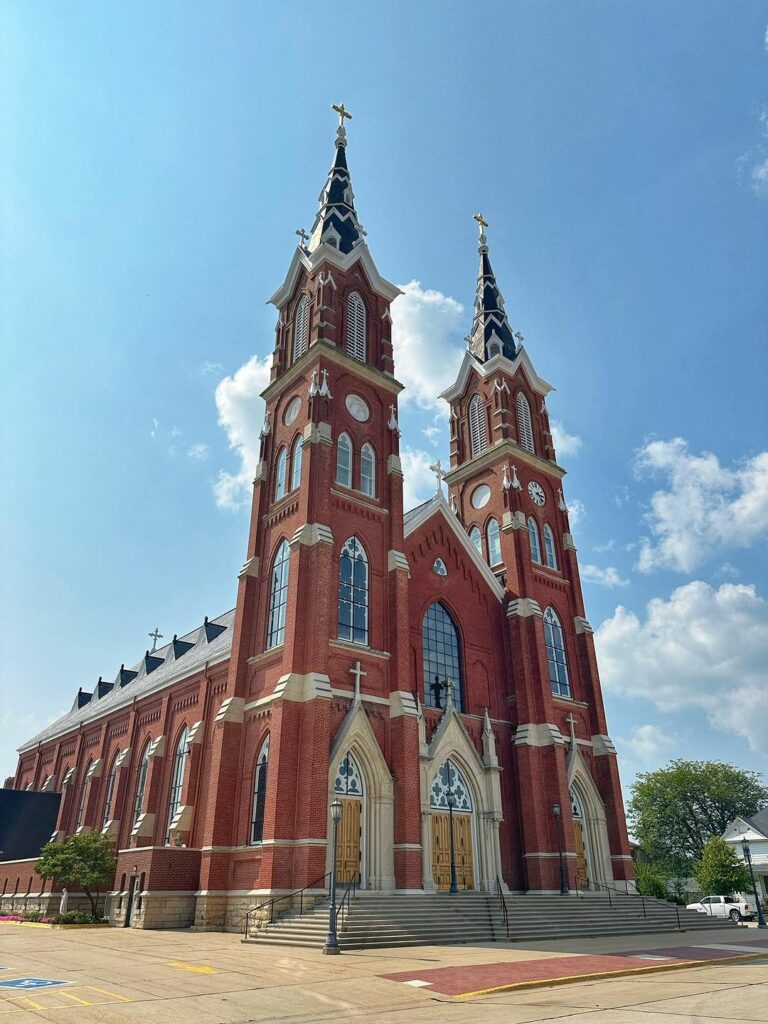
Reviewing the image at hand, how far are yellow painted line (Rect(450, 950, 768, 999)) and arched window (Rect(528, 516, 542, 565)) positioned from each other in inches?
824

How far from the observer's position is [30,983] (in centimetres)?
1184

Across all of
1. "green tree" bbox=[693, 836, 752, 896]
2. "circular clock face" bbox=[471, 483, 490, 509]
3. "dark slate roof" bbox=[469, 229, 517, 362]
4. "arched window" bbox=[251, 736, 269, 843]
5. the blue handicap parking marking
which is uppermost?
"dark slate roof" bbox=[469, 229, 517, 362]

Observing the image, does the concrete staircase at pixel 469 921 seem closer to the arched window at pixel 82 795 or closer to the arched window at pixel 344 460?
the arched window at pixel 344 460

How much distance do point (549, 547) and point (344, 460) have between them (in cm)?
1279

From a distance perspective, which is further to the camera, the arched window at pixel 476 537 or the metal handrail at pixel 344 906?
the arched window at pixel 476 537

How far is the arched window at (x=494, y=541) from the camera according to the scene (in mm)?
35969

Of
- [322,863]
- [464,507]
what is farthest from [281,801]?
[464,507]

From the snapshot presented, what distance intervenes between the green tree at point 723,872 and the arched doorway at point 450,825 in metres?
29.1

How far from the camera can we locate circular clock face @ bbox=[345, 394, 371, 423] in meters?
31.4

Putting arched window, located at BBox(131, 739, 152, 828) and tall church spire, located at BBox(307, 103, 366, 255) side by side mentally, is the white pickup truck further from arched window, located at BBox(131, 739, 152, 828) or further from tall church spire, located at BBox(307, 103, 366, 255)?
tall church spire, located at BBox(307, 103, 366, 255)

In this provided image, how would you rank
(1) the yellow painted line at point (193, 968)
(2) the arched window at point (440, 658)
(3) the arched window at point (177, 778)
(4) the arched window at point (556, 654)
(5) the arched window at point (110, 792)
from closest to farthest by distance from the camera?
1. (1) the yellow painted line at point (193, 968)
2. (2) the arched window at point (440, 658)
3. (3) the arched window at point (177, 778)
4. (4) the arched window at point (556, 654)
5. (5) the arched window at point (110, 792)

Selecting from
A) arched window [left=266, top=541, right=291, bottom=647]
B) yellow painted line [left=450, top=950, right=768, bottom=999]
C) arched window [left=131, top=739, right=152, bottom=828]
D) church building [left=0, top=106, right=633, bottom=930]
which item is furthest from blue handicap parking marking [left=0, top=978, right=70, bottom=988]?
arched window [left=131, top=739, right=152, bottom=828]

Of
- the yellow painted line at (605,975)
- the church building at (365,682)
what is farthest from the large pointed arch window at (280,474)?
the yellow painted line at (605,975)

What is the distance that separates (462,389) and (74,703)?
126 feet
